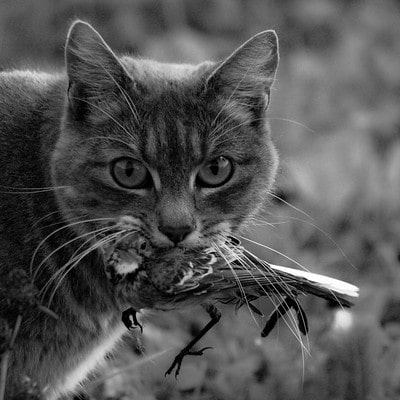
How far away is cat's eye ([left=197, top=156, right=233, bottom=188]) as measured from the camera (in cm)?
276

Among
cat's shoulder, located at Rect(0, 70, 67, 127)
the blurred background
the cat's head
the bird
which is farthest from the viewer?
the blurred background

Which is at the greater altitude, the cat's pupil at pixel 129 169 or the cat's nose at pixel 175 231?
the cat's pupil at pixel 129 169

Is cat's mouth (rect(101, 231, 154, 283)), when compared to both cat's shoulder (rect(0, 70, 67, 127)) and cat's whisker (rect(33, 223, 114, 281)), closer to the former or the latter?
cat's whisker (rect(33, 223, 114, 281))

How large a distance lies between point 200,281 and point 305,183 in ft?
7.57

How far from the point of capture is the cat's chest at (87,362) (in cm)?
295

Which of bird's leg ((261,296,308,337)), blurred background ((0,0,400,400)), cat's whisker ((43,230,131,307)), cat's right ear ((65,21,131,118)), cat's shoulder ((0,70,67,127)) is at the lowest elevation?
Answer: blurred background ((0,0,400,400))

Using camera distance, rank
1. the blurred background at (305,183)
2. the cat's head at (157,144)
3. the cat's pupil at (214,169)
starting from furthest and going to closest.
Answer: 1. the blurred background at (305,183)
2. the cat's pupil at (214,169)
3. the cat's head at (157,144)

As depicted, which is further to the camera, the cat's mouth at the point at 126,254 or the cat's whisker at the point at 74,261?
the cat's whisker at the point at 74,261

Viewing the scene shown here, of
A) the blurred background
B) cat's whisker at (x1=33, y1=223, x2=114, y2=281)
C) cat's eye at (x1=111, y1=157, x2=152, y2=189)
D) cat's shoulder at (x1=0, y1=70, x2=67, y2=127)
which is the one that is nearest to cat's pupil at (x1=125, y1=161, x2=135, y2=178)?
cat's eye at (x1=111, y1=157, x2=152, y2=189)

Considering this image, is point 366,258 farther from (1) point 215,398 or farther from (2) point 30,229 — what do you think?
(2) point 30,229

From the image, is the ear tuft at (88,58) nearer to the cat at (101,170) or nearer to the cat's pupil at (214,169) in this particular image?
the cat at (101,170)

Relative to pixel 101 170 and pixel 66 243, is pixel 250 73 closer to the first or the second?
pixel 101 170

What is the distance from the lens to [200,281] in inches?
95.9

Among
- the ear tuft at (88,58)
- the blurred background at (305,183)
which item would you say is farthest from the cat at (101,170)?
the blurred background at (305,183)
